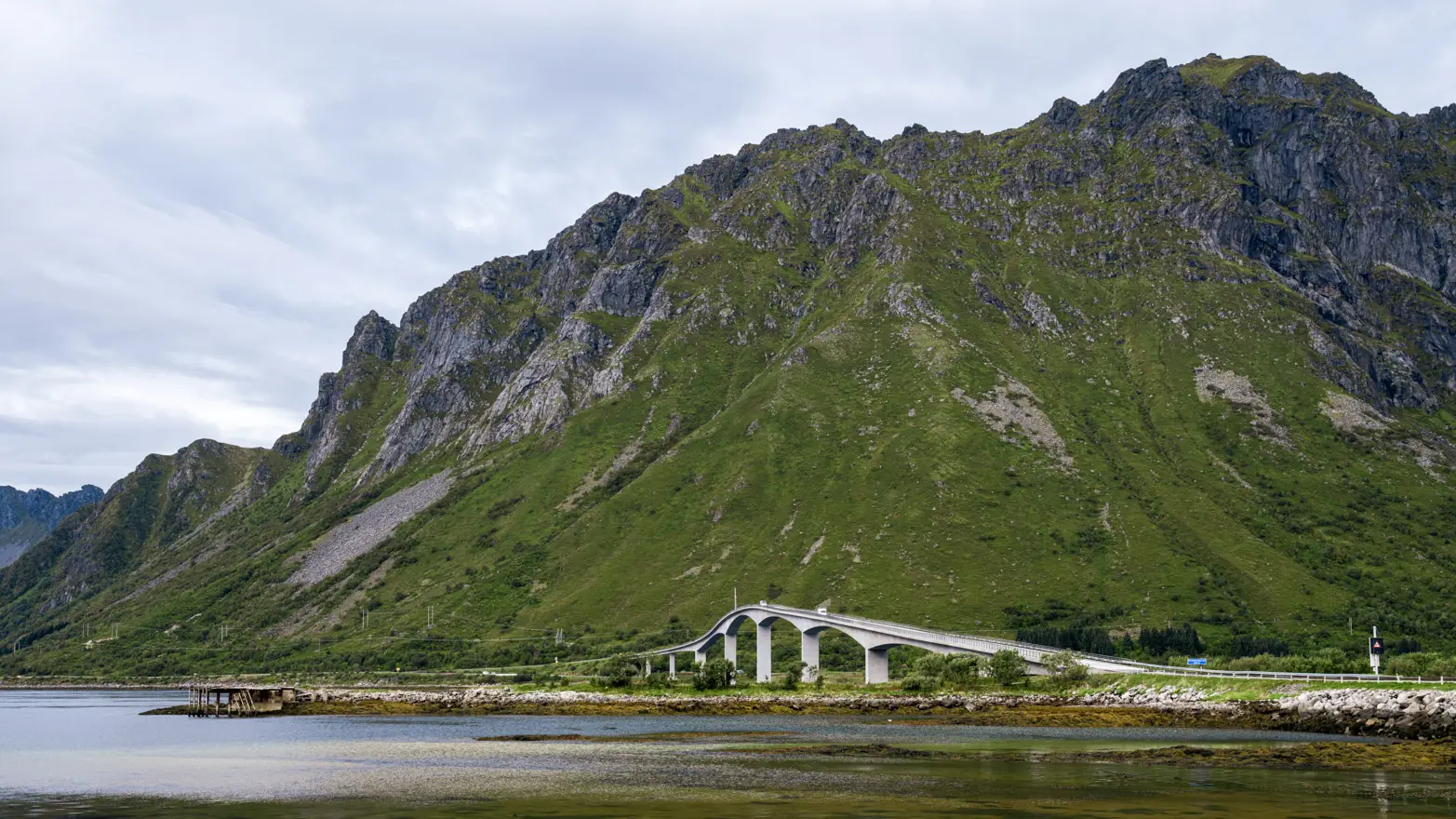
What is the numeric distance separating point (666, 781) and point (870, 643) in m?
99.4

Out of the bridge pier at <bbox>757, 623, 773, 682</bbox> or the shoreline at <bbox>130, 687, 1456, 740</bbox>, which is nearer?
the shoreline at <bbox>130, 687, 1456, 740</bbox>

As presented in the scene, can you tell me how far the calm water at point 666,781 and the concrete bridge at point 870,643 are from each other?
36882mm

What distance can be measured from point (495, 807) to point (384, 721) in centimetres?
8872

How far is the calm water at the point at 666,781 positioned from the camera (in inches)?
1896

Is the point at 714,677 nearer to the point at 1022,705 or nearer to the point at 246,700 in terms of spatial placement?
the point at 1022,705

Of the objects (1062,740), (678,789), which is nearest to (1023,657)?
(1062,740)

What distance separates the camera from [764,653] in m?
176

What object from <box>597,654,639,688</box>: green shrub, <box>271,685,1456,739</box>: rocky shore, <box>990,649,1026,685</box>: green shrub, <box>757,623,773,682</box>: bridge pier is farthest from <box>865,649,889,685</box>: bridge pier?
<box>597,654,639,688</box>: green shrub

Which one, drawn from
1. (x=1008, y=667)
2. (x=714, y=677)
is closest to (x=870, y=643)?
(x=714, y=677)

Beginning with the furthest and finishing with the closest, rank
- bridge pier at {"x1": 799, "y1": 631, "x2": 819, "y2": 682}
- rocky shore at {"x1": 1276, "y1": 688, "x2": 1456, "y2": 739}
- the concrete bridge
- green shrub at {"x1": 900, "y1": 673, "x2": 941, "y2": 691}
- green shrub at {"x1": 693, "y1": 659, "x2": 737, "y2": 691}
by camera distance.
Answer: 1. bridge pier at {"x1": 799, "y1": 631, "x2": 819, "y2": 682}
2. green shrub at {"x1": 693, "y1": 659, "x2": 737, "y2": 691}
3. green shrub at {"x1": 900, "y1": 673, "x2": 941, "y2": 691}
4. the concrete bridge
5. rocky shore at {"x1": 1276, "y1": 688, "x2": 1456, "y2": 739}

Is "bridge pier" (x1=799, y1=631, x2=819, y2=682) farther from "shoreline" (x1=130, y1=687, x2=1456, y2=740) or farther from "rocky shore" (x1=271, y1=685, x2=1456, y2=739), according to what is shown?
"rocky shore" (x1=271, y1=685, x2=1456, y2=739)

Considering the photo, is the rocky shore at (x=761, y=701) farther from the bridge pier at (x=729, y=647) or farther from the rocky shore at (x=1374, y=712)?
the bridge pier at (x=729, y=647)

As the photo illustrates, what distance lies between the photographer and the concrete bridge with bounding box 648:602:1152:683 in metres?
135

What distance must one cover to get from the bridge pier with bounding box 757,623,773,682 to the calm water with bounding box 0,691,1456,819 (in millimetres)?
68387
